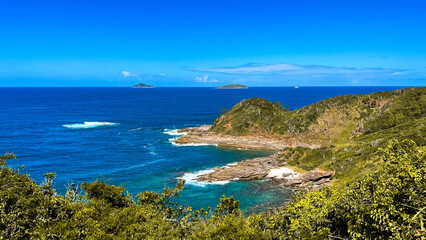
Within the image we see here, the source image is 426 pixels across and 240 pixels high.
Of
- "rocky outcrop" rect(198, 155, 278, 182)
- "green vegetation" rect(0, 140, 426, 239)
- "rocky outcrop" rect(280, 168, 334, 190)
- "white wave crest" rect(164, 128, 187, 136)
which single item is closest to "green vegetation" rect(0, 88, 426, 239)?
"green vegetation" rect(0, 140, 426, 239)

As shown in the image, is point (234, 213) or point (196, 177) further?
point (196, 177)

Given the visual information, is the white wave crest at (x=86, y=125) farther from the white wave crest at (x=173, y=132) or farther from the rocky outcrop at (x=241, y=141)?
the rocky outcrop at (x=241, y=141)

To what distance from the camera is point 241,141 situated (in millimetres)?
120000

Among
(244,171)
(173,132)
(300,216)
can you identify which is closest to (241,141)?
(173,132)

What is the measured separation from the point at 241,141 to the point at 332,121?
4055cm

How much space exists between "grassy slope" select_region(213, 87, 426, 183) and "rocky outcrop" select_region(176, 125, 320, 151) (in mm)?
3782

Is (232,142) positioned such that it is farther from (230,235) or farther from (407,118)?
(230,235)

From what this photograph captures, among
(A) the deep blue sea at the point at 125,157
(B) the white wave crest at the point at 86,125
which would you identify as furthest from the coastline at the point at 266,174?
(B) the white wave crest at the point at 86,125

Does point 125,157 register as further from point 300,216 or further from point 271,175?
point 300,216

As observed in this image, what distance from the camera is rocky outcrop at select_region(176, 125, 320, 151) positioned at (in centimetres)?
11225

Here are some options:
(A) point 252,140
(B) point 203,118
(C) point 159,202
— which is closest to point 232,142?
(A) point 252,140

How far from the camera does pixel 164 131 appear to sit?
141 metres

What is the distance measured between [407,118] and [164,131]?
4119 inches

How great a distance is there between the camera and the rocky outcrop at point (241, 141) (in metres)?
112
